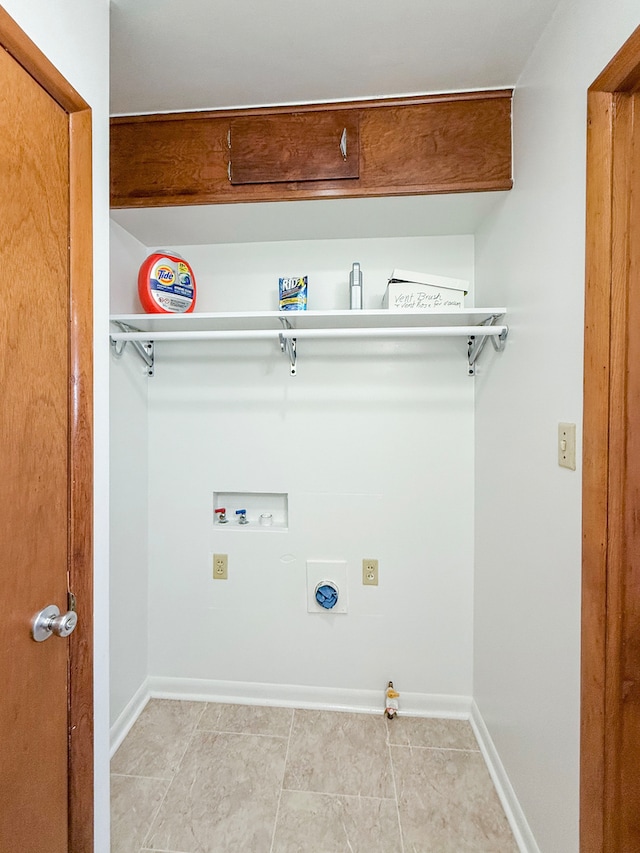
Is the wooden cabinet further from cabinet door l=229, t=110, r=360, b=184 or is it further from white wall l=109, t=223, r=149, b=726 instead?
white wall l=109, t=223, r=149, b=726

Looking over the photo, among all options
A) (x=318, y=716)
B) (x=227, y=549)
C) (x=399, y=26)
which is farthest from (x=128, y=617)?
(x=399, y=26)

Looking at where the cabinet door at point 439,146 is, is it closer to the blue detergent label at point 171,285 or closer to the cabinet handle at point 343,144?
the cabinet handle at point 343,144

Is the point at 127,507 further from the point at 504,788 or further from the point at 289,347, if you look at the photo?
the point at 504,788

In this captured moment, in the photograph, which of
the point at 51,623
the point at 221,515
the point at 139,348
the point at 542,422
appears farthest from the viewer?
the point at 221,515

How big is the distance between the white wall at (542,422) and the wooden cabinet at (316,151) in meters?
0.14

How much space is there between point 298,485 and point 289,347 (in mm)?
610

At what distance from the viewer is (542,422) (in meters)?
1.14

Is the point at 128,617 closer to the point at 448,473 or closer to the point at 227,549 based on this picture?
the point at 227,549

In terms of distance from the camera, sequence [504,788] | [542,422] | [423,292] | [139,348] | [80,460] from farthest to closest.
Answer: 1. [139,348]
2. [423,292]
3. [504,788]
4. [542,422]
5. [80,460]

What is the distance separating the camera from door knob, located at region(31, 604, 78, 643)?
80cm

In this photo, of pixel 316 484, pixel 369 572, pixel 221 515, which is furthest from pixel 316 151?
pixel 369 572

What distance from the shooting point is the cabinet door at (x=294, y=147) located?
54.6 inches

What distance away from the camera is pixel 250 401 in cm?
179

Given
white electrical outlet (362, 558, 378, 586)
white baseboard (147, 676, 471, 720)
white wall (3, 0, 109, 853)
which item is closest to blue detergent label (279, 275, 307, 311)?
white wall (3, 0, 109, 853)
